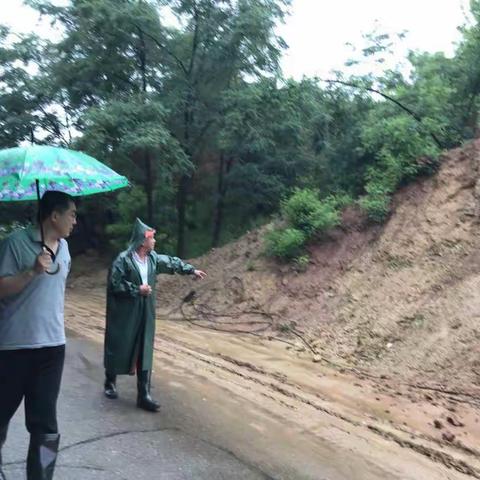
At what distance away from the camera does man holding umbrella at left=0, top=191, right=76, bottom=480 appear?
3160 mm

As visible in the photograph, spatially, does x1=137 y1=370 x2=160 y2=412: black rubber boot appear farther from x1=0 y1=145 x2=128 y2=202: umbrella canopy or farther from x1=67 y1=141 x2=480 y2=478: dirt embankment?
x1=0 y1=145 x2=128 y2=202: umbrella canopy

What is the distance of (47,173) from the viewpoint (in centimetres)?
325

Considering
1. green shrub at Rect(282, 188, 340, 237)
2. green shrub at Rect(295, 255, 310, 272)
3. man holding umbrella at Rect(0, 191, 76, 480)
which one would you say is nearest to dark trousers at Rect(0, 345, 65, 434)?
man holding umbrella at Rect(0, 191, 76, 480)

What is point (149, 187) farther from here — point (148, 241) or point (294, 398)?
point (148, 241)

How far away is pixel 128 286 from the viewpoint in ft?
18.5

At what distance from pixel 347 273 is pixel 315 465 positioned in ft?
23.0

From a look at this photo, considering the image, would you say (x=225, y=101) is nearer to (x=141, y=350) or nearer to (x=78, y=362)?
(x=78, y=362)

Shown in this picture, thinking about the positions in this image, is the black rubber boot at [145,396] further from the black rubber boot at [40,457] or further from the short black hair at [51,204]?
the short black hair at [51,204]

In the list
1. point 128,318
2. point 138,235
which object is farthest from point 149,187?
point 128,318

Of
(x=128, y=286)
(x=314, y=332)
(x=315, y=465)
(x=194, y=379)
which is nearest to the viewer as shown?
(x=315, y=465)

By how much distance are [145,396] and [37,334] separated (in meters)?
2.70

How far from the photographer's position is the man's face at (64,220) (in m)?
3.29

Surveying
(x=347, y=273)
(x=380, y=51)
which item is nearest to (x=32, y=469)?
(x=347, y=273)

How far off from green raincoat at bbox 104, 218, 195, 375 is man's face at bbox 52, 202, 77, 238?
235 cm
